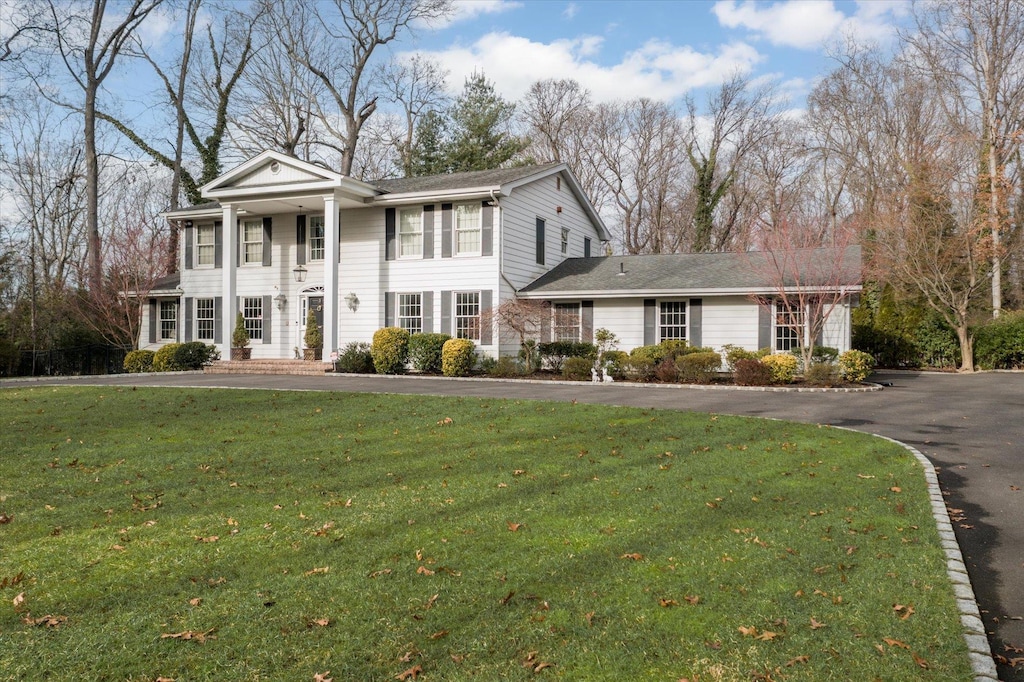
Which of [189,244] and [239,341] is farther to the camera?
[189,244]

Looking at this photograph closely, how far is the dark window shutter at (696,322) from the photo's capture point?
20.7m

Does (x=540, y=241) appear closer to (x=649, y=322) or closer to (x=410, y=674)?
(x=649, y=322)

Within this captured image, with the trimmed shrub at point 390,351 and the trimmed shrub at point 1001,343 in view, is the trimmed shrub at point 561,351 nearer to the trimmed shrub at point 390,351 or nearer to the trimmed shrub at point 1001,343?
the trimmed shrub at point 390,351

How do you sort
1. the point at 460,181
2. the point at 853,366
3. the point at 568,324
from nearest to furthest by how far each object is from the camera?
the point at 853,366 → the point at 568,324 → the point at 460,181

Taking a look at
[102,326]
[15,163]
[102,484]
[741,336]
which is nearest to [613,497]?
[102,484]

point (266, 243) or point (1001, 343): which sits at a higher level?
point (266, 243)

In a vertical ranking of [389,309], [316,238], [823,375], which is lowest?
[823,375]

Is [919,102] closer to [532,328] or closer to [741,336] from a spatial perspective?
[741,336]

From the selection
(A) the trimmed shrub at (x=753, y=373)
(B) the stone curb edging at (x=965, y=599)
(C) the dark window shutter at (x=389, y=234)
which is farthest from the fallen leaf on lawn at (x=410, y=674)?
(C) the dark window shutter at (x=389, y=234)

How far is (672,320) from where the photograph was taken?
21141 millimetres

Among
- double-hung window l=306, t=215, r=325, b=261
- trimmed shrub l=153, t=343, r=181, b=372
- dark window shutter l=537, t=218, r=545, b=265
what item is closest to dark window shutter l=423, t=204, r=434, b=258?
dark window shutter l=537, t=218, r=545, b=265

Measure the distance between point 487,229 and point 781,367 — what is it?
9411 mm

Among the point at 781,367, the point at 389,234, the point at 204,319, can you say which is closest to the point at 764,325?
the point at 781,367

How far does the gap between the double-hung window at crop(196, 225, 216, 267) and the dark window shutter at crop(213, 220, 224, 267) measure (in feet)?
0.74
